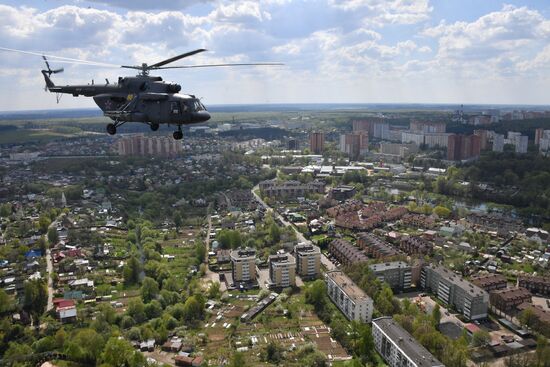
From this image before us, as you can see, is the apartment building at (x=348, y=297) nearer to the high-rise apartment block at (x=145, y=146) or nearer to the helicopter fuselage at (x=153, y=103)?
the helicopter fuselage at (x=153, y=103)

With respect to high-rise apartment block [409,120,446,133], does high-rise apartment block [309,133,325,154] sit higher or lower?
lower

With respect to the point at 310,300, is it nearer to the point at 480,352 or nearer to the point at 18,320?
the point at 480,352

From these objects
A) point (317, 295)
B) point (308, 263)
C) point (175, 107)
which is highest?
point (175, 107)

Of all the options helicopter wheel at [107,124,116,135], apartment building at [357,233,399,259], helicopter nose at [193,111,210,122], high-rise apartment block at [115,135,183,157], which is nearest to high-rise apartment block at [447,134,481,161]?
apartment building at [357,233,399,259]

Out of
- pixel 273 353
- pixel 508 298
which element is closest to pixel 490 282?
pixel 508 298

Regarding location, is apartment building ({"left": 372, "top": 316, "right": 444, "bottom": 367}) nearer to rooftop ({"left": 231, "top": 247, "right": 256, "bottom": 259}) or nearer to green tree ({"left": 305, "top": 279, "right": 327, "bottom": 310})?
green tree ({"left": 305, "top": 279, "right": 327, "bottom": 310})

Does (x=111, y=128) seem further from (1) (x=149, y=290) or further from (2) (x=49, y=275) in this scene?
(2) (x=49, y=275)
